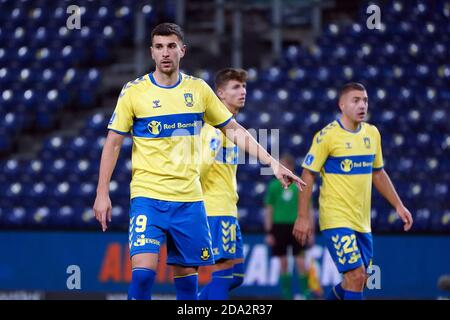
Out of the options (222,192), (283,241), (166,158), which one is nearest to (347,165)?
(222,192)

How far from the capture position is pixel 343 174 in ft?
27.0

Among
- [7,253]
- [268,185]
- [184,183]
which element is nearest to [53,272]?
[7,253]

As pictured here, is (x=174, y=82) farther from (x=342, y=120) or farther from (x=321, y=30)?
(x=321, y=30)

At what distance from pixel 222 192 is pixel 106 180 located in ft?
6.73

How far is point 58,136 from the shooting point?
51.4 feet

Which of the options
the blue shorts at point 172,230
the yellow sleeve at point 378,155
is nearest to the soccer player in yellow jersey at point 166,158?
the blue shorts at point 172,230

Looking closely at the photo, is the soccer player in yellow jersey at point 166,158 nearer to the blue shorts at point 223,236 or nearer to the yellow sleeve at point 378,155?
the blue shorts at point 223,236

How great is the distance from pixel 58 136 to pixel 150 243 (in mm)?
9743

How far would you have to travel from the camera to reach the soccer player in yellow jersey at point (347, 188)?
8094 millimetres

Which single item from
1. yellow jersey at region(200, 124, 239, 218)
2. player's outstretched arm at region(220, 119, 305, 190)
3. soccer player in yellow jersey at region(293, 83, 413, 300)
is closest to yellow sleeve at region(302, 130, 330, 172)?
soccer player in yellow jersey at region(293, 83, 413, 300)

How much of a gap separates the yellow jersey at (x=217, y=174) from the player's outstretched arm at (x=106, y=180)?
183 cm

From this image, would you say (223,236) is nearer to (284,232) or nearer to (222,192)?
(222,192)

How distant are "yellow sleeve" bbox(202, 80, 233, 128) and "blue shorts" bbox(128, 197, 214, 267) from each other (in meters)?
0.58

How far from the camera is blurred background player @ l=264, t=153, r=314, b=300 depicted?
12.3 m
